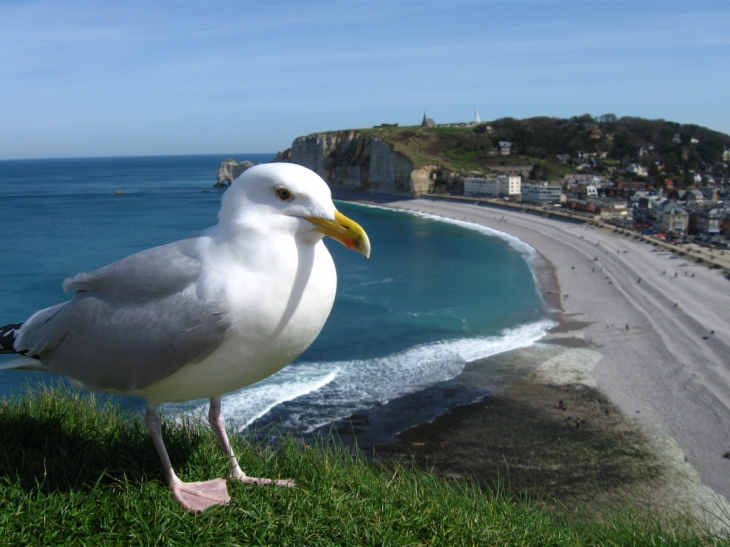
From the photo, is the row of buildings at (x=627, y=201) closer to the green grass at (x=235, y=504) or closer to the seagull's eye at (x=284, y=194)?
the green grass at (x=235, y=504)

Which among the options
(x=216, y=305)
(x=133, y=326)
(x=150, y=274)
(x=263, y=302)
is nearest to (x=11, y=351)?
(x=133, y=326)

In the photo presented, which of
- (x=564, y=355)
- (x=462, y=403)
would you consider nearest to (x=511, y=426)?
(x=462, y=403)

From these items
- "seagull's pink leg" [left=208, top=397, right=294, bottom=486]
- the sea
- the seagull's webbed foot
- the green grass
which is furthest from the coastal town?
the seagull's webbed foot

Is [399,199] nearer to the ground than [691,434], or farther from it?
farther from it

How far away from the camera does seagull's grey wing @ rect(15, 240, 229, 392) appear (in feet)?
8.50

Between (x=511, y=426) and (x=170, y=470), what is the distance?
1175 cm

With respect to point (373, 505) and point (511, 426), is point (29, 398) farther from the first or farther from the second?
point (511, 426)

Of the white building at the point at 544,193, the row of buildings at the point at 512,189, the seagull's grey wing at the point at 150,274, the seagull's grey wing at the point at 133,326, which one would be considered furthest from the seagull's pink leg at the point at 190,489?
the white building at the point at 544,193

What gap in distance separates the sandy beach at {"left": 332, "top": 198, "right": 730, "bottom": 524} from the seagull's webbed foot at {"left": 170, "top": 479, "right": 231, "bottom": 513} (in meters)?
5.54

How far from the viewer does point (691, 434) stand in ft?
42.5

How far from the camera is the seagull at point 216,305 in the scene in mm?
2533

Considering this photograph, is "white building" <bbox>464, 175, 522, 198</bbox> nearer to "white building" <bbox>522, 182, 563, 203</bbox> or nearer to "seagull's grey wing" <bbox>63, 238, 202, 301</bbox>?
"white building" <bbox>522, 182, 563, 203</bbox>

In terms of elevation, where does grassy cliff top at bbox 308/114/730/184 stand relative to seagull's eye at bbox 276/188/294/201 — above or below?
above

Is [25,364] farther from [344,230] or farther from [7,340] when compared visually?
[344,230]
